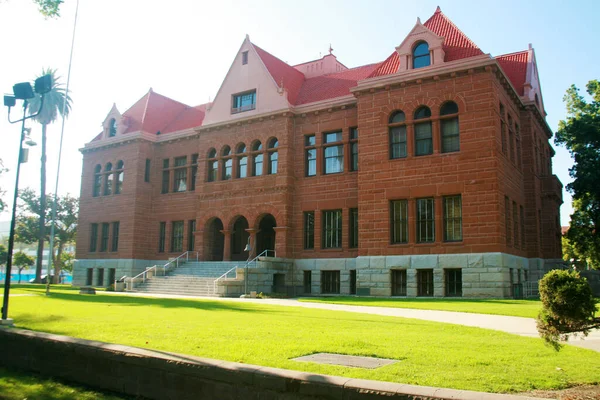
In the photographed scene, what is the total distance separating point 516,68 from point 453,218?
1226cm

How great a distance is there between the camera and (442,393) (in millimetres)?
5117

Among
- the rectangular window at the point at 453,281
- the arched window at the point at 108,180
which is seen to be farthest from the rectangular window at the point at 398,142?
the arched window at the point at 108,180

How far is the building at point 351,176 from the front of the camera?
2584 cm

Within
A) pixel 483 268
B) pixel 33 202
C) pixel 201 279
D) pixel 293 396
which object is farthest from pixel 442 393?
pixel 33 202

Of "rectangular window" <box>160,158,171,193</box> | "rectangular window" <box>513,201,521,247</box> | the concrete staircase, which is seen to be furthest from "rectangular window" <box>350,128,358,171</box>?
"rectangular window" <box>160,158,171,193</box>

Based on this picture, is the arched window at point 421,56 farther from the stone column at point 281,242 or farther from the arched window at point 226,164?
the arched window at point 226,164

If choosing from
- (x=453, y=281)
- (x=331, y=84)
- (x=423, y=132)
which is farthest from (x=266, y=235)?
(x=453, y=281)

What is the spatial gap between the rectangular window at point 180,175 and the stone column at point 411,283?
19464 millimetres

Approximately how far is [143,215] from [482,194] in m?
25.4

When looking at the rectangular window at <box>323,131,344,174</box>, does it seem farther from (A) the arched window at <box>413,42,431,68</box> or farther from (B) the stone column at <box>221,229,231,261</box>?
(B) the stone column at <box>221,229,231,261</box>

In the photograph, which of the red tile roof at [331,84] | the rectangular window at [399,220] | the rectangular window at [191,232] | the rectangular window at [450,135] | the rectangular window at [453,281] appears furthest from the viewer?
the rectangular window at [191,232]

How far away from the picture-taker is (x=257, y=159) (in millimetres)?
34500

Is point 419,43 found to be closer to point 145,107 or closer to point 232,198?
point 232,198

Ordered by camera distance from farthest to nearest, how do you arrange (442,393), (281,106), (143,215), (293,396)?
(143,215), (281,106), (293,396), (442,393)
